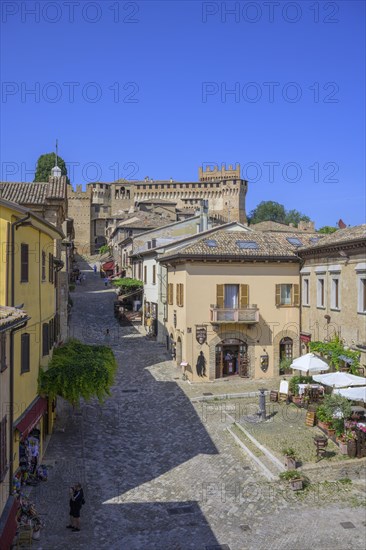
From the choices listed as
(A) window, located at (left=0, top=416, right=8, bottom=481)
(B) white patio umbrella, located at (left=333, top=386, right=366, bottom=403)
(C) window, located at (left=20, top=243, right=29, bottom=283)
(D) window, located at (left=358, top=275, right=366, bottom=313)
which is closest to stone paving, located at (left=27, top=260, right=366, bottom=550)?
(A) window, located at (left=0, top=416, right=8, bottom=481)

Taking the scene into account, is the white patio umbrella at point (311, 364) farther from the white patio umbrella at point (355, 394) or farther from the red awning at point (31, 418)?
the red awning at point (31, 418)

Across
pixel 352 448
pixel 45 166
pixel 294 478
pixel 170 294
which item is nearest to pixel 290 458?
pixel 294 478

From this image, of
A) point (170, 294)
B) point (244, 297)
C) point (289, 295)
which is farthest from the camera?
point (170, 294)

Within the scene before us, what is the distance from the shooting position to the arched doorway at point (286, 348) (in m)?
30.9

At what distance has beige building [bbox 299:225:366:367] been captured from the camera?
2364 centimetres

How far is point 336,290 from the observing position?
1035 inches

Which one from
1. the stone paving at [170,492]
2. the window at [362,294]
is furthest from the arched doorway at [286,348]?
the stone paving at [170,492]

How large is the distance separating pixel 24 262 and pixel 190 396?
13427 mm

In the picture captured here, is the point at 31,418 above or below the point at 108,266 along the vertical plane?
below

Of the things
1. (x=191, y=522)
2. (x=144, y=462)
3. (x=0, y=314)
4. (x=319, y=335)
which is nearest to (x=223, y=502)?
(x=191, y=522)

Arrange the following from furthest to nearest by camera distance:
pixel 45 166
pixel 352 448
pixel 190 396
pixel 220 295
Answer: pixel 45 166
pixel 220 295
pixel 190 396
pixel 352 448

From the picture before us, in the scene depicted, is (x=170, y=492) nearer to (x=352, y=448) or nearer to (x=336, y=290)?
(x=352, y=448)

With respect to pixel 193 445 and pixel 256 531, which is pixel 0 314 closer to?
pixel 256 531

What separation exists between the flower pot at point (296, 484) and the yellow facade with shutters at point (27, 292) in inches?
Answer: 327
